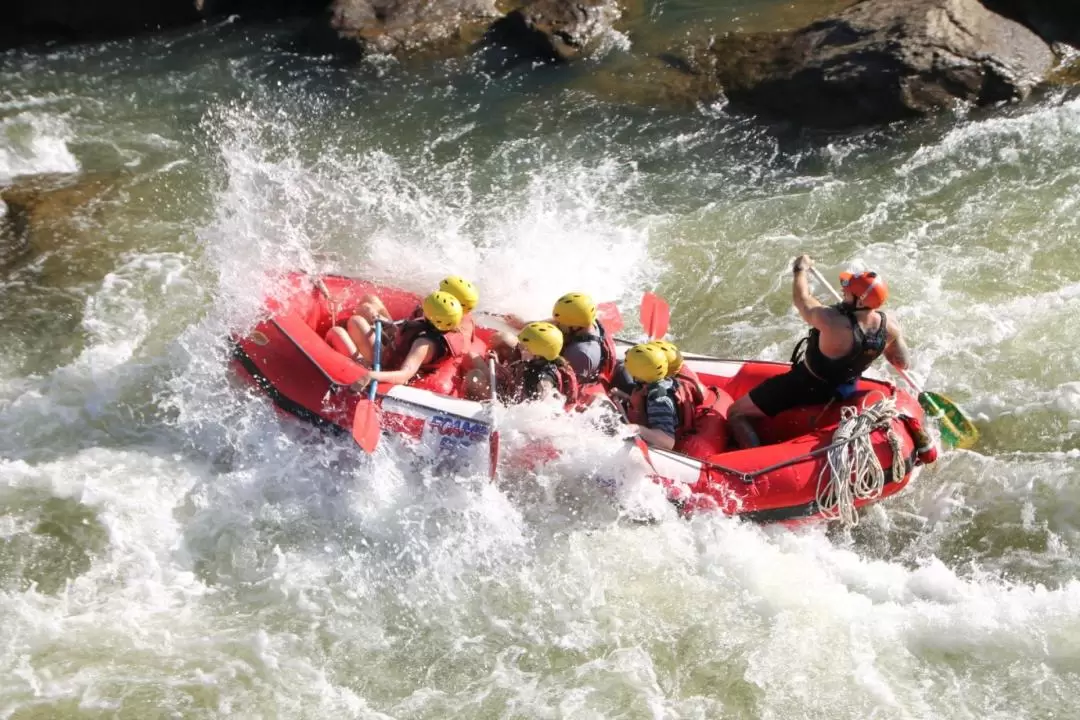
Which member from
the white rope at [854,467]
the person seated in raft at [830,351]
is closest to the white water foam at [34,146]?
the person seated in raft at [830,351]

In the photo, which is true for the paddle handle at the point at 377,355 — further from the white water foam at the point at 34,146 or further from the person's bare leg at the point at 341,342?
the white water foam at the point at 34,146

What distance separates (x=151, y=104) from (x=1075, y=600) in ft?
34.2

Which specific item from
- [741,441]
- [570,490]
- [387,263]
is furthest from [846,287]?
[387,263]

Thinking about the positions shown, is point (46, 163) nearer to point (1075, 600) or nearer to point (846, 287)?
point (846, 287)

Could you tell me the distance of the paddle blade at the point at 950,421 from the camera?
642 cm

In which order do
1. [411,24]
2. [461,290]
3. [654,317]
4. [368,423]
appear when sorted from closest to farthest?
[368,423]
[461,290]
[654,317]
[411,24]

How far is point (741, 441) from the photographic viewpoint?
256 inches

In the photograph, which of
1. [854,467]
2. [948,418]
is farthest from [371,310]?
[948,418]

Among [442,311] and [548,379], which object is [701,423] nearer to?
[548,379]

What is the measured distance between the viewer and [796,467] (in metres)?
6.00

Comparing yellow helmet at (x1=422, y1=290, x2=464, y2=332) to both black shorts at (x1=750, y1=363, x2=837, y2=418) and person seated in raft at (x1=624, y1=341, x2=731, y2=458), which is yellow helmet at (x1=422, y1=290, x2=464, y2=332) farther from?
black shorts at (x1=750, y1=363, x2=837, y2=418)

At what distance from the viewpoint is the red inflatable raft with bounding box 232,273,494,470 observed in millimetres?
6258

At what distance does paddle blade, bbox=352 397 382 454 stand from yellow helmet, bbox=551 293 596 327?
132 cm

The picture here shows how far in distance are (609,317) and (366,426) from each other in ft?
6.59
